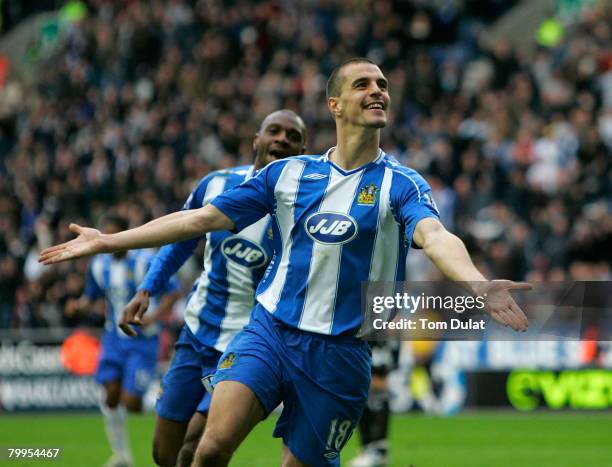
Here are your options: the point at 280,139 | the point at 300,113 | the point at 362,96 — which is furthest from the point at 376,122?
the point at 300,113

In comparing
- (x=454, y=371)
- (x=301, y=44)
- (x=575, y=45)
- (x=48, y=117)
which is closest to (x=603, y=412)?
(x=454, y=371)

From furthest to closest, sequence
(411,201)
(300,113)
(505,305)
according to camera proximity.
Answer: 1. (300,113)
2. (411,201)
3. (505,305)

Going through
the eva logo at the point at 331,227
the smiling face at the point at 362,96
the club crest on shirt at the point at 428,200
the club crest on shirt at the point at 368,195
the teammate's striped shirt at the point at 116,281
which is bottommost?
the eva logo at the point at 331,227

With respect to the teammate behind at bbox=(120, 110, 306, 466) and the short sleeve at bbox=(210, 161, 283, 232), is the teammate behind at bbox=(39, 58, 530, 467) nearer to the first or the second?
the short sleeve at bbox=(210, 161, 283, 232)

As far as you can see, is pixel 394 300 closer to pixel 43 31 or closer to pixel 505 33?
pixel 505 33

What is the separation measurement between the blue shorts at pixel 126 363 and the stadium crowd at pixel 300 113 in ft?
18.9

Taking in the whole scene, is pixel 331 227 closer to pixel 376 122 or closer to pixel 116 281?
pixel 376 122

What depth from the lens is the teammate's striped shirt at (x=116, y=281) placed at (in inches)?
523

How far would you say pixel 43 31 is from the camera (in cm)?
3075

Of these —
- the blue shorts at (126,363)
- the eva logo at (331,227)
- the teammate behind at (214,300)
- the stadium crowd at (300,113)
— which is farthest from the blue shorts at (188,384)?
the stadium crowd at (300,113)

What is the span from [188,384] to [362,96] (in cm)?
266

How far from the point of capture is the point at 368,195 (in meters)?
6.40

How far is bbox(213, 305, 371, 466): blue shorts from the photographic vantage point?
6.39 metres

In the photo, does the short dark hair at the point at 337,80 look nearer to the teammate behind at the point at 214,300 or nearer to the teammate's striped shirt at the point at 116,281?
the teammate behind at the point at 214,300
